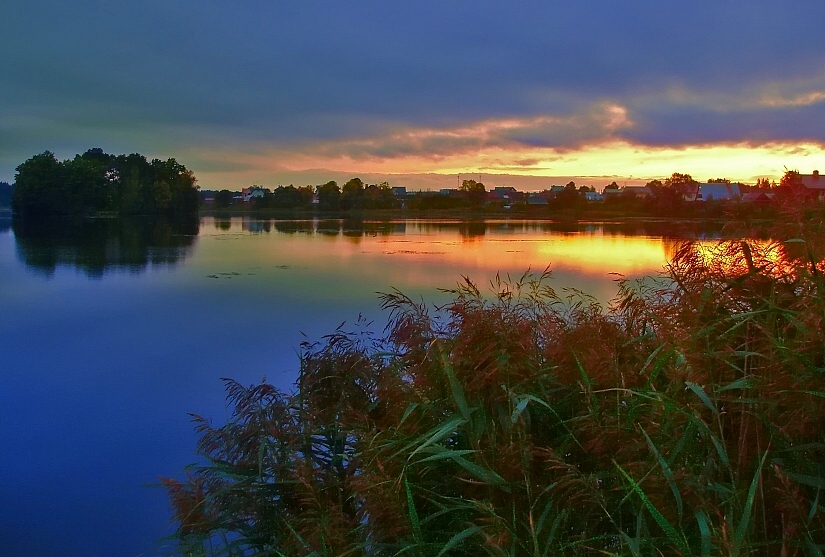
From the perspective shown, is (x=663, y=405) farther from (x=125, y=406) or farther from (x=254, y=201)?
(x=254, y=201)

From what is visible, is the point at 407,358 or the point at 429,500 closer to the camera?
the point at 429,500

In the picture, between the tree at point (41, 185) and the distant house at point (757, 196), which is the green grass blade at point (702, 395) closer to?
the distant house at point (757, 196)

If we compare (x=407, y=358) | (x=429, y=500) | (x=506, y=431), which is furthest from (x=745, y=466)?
(x=407, y=358)

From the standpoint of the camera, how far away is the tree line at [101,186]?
148ft

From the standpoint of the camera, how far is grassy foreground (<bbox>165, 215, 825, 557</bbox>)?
195cm

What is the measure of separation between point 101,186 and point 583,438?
5555cm

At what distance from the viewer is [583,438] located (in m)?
2.39

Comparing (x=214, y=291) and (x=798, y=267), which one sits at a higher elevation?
(x=798, y=267)

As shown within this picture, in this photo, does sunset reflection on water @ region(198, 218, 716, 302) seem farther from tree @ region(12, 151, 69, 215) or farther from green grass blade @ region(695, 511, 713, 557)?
tree @ region(12, 151, 69, 215)

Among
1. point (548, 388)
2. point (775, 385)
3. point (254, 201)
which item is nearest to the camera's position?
point (775, 385)

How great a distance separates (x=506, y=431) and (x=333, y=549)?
81 centimetres

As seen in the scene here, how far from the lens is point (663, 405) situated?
2131 millimetres

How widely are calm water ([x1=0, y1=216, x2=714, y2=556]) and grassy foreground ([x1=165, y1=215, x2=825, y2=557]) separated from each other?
1.89ft

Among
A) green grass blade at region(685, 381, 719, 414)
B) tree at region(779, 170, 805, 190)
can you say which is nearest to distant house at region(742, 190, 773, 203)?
tree at region(779, 170, 805, 190)
